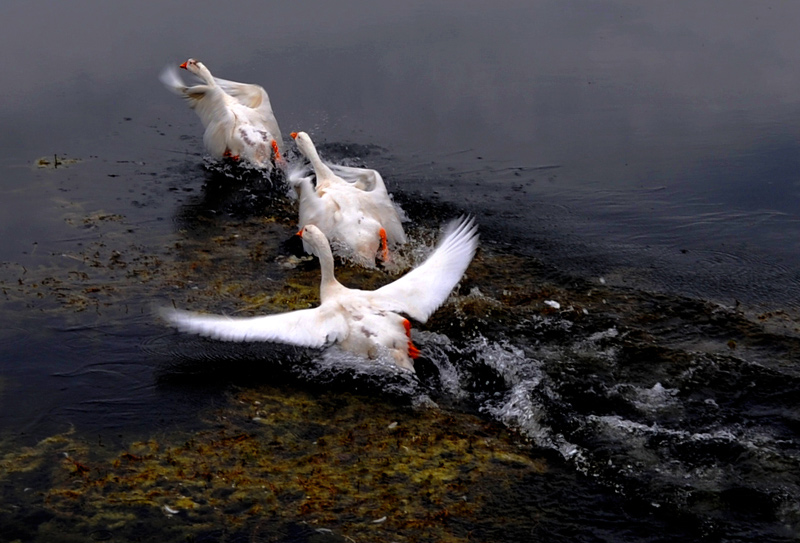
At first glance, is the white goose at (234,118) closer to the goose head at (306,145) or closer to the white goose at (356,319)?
the goose head at (306,145)

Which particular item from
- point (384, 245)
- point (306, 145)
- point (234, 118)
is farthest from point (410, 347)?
point (234, 118)

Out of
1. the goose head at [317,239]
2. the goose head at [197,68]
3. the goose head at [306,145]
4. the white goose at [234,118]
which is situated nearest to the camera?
the goose head at [317,239]

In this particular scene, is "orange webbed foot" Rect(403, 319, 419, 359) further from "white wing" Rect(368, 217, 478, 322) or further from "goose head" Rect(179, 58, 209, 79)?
"goose head" Rect(179, 58, 209, 79)

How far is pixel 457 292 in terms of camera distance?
858 centimetres

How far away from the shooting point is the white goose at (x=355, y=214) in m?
9.22

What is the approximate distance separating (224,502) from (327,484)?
2.27 ft

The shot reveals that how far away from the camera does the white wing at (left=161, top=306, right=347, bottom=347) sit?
6.78 m

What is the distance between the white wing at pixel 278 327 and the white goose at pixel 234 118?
487 cm

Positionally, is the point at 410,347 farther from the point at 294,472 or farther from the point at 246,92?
the point at 246,92

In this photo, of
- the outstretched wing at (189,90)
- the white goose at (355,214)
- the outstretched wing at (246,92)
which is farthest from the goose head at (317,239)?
the outstretched wing at (189,90)

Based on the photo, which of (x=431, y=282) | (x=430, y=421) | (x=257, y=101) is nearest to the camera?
(x=430, y=421)

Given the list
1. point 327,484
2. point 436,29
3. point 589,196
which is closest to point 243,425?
point 327,484

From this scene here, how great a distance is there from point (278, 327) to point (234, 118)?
5651mm

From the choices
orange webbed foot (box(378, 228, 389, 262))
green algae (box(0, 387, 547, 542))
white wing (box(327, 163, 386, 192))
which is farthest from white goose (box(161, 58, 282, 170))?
green algae (box(0, 387, 547, 542))
